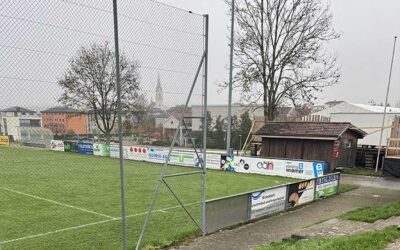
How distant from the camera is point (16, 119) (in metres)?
5.96

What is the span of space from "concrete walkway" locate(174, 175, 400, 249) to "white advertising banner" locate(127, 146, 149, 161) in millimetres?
15029

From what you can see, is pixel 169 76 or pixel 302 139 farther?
A: pixel 302 139

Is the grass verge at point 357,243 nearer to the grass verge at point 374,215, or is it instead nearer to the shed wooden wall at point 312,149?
the grass verge at point 374,215

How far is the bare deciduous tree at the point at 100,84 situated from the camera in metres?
6.71

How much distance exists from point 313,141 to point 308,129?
1.18 metres

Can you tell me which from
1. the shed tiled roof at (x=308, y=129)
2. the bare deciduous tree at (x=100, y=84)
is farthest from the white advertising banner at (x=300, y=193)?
the shed tiled roof at (x=308, y=129)

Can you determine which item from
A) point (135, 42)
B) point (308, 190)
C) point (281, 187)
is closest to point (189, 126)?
point (135, 42)

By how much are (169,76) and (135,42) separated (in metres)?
1.14

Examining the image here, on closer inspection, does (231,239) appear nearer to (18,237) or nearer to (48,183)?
(18,237)

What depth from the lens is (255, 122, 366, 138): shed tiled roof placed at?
2466cm

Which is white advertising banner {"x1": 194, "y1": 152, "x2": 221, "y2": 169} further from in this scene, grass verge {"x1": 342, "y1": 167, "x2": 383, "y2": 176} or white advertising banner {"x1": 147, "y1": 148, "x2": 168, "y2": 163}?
grass verge {"x1": 342, "y1": 167, "x2": 383, "y2": 176}

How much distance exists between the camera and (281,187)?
39.1 feet

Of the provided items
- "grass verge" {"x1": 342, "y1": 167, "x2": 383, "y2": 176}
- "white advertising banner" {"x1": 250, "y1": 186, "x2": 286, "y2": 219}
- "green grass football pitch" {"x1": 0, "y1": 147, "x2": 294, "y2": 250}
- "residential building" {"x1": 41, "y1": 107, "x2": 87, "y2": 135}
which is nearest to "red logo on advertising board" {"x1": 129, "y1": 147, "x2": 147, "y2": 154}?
"green grass football pitch" {"x1": 0, "y1": 147, "x2": 294, "y2": 250}

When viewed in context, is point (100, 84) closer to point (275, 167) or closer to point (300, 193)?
point (300, 193)
